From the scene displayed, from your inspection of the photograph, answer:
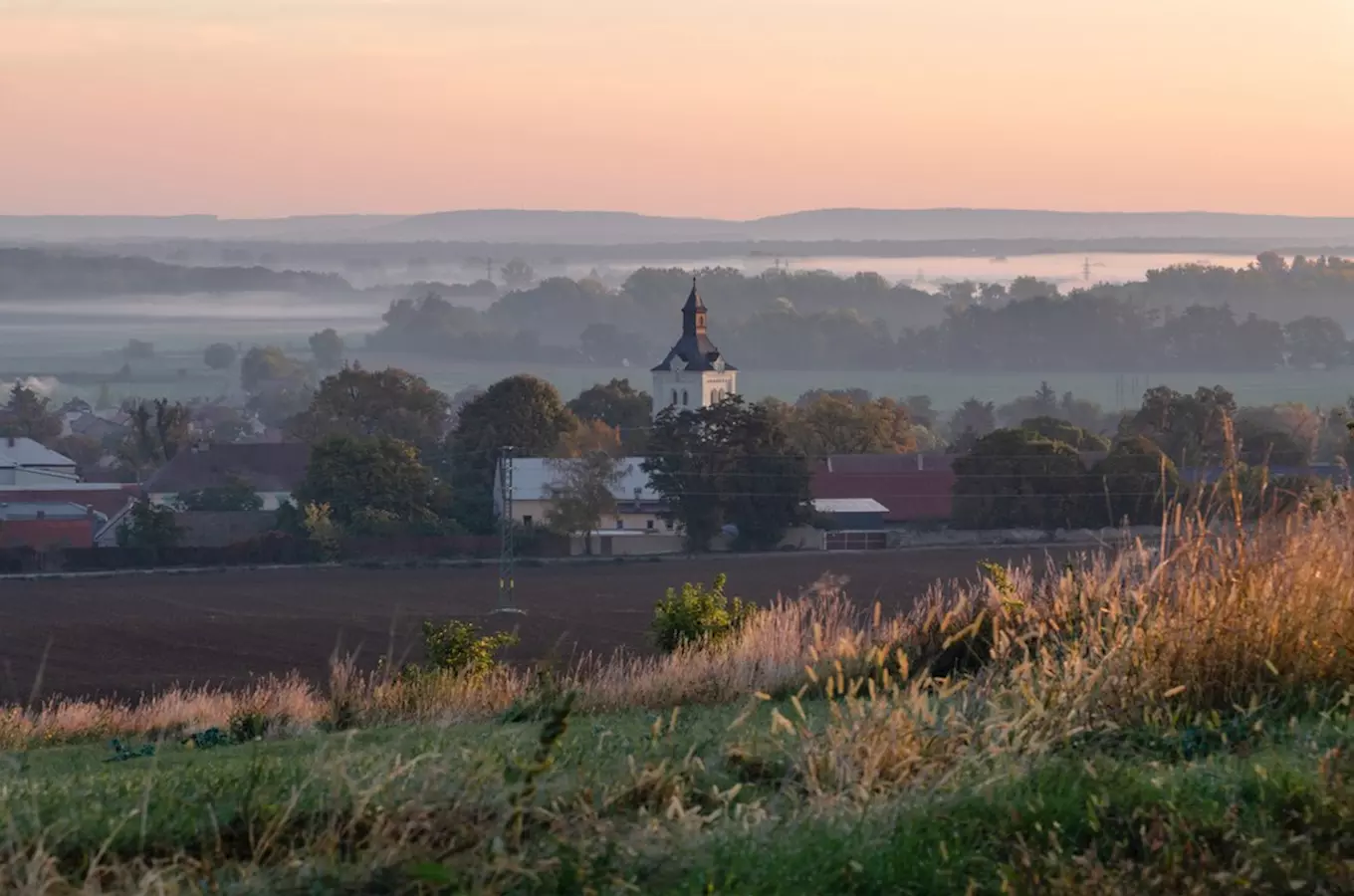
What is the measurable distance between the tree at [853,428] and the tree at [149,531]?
96.8 feet

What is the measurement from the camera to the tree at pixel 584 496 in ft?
204

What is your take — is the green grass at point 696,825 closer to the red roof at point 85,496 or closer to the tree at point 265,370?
the red roof at point 85,496

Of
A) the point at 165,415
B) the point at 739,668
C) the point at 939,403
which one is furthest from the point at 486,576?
the point at 939,403

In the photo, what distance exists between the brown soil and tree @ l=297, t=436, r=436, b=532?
3.67 m

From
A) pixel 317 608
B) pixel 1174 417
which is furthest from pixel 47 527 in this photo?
pixel 1174 417

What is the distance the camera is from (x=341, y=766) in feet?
16.0

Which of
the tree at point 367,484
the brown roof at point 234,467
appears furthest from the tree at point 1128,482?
the brown roof at point 234,467

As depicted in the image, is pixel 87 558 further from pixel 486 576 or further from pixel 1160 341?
pixel 1160 341

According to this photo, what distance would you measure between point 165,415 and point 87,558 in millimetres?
44814

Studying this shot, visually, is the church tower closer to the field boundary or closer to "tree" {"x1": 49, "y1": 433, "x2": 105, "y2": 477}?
"tree" {"x1": 49, "y1": 433, "x2": 105, "y2": 477}

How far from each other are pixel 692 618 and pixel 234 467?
238 feet

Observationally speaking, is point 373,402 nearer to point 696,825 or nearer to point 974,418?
point 974,418

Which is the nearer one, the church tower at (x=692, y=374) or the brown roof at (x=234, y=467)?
the brown roof at (x=234, y=467)

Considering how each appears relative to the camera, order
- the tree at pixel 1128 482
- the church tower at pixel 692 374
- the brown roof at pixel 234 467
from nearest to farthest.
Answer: the tree at pixel 1128 482, the brown roof at pixel 234 467, the church tower at pixel 692 374
